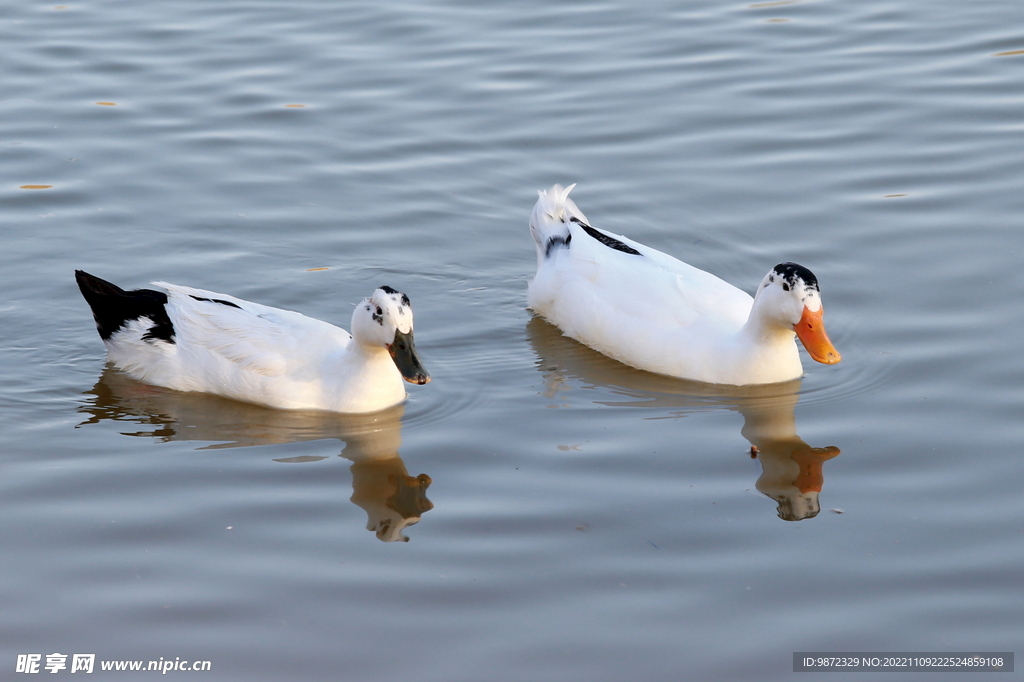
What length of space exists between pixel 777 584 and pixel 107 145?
7.43 metres

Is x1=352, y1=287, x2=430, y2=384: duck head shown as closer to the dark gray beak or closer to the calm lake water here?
the dark gray beak

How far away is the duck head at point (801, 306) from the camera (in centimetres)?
734

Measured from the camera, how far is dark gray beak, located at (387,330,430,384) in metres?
7.02

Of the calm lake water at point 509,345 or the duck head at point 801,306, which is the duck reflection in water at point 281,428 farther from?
the duck head at point 801,306

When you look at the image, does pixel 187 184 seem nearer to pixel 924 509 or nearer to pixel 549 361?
pixel 549 361

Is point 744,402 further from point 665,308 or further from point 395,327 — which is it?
point 395,327

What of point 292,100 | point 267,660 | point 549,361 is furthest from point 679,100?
point 267,660

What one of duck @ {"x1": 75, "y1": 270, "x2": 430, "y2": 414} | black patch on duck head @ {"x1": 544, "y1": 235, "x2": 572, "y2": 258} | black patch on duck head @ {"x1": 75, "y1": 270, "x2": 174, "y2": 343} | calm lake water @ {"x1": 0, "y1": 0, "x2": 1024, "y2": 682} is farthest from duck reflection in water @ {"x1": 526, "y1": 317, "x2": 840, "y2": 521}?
black patch on duck head @ {"x1": 75, "y1": 270, "x2": 174, "y2": 343}

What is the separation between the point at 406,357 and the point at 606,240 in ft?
7.21

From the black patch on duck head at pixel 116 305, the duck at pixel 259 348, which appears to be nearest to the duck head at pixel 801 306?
the duck at pixel 259 348

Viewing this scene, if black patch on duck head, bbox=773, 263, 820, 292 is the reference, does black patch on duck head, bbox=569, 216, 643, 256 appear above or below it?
above

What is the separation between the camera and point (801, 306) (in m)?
7.34

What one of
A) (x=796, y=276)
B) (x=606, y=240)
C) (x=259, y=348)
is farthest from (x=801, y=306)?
(x=259, y=348)

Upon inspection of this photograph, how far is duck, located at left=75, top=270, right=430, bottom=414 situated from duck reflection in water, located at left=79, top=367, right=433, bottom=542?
7 centimetres
